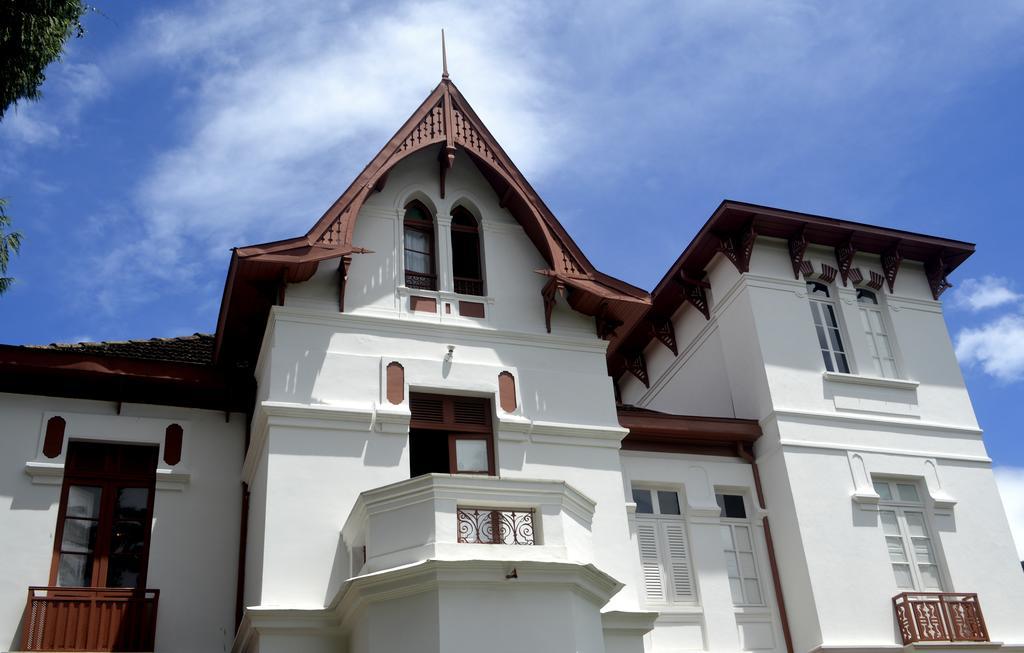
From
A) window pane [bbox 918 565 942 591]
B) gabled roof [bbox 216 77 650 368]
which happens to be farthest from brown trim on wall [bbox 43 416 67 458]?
window pane [bbox 918 565 942 591]

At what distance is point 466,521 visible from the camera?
1095cm

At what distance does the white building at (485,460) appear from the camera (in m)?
11.2

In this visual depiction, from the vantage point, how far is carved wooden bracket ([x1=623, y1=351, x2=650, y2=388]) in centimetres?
1969

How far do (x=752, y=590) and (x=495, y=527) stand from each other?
527cm

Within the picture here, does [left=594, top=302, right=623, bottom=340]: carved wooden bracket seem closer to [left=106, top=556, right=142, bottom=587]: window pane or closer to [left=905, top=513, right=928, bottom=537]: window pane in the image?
[left=905, top=513, right=928, bottom=537]: window pane

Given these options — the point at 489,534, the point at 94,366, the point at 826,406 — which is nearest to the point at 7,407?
the point at 94,366

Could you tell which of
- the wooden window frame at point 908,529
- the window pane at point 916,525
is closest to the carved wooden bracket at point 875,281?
the wooden window frame at point 908,529

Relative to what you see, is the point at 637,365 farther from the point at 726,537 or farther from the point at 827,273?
the point at 726,537

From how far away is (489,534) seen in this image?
10969 millimetres

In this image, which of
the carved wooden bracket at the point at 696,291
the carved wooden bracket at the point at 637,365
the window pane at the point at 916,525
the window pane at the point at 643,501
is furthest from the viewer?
the carved wooden bracket at the point at 637,365

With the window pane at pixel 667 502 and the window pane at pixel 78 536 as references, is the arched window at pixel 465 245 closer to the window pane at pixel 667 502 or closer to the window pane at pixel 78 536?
the window pane at pixel 667 502

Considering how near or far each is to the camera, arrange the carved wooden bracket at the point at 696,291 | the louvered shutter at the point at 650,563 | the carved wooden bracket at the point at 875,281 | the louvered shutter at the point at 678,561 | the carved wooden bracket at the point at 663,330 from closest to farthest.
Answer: the louvered shutter at the point at 650,563, the louvered shutter at the point at 678,561, the carved wooden bracket at the point at 875,281, the carved wooden bracket at the point at 696,291, the carved wooden bracket at the point at 663,330

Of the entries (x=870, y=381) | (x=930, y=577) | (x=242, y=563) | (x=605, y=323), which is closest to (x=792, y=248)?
(x=870, y=381)

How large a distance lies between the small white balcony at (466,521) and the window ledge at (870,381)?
636 centimetres
